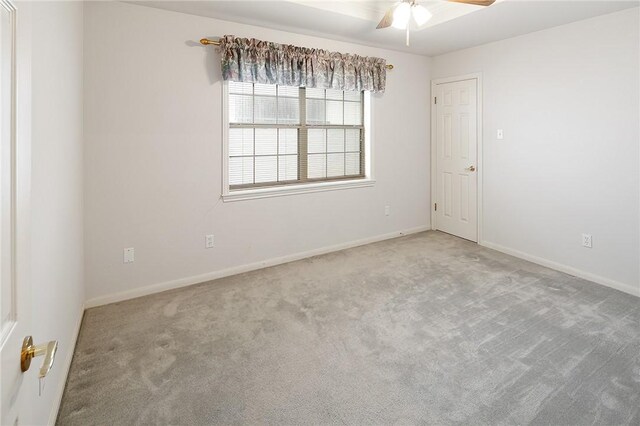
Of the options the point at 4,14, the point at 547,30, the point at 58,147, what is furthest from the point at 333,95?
the point at 4,14

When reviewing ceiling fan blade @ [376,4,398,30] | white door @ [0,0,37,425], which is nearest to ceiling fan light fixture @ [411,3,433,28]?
ceiling fan blade @ [376,4,398,30]

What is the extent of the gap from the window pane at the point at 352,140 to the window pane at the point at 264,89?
3.62 feet

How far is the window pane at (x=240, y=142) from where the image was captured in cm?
370

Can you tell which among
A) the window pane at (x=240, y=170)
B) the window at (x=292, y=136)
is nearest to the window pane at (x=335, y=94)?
the window at (x=292, y=136)

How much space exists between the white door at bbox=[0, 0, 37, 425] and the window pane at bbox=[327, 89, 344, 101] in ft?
12.3

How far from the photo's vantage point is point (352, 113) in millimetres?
4574

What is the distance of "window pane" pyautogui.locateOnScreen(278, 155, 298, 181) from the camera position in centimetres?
406

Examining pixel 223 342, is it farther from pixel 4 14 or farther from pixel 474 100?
pixel 474 100

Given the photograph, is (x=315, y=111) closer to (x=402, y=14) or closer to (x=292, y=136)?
(x=292, y=136)

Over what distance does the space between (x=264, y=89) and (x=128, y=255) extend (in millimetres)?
2090

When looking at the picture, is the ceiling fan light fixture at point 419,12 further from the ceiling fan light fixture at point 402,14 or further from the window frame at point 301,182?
the window frame at point 301,182

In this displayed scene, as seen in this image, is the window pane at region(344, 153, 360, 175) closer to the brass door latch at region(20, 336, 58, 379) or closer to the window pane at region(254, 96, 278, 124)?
the window pane at region(254, 96, 278, 124)

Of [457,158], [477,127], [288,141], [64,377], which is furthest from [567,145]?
[64,377]

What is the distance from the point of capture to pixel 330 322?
271 cm
